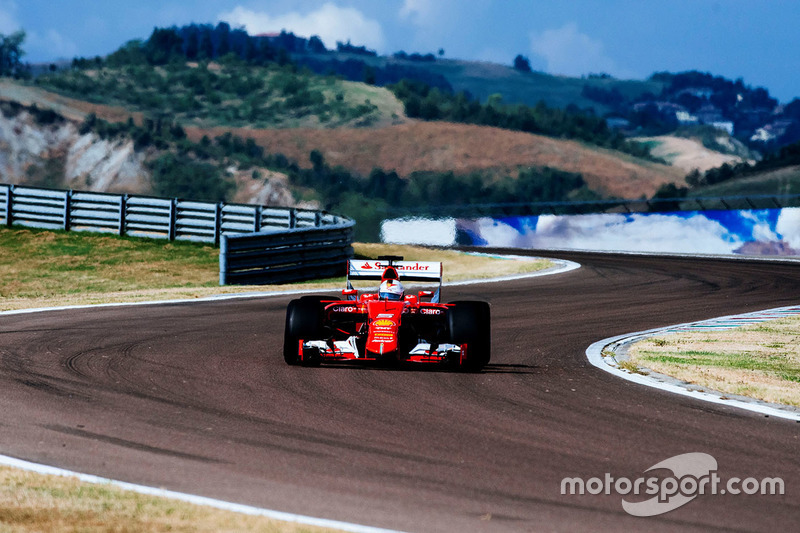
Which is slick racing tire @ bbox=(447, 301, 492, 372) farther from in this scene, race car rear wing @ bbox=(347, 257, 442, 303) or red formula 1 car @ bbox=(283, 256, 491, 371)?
race car rear wing @ bbox=(347, 257, 442, 303)

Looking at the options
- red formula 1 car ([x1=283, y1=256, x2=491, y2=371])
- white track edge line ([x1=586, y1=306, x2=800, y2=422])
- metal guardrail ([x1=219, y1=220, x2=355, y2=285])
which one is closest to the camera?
white track edge line ([x1=586, y1=306, x2=800, y2=422])

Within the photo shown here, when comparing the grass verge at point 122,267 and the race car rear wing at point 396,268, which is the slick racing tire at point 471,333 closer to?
the race car rear wing at point 396,268

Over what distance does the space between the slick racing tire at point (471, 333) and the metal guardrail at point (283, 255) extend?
11.9 m

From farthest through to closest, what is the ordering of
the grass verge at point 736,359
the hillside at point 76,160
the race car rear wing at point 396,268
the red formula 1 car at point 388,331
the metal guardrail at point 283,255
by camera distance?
1. the hillside at point 76,160
2. the metal guardrail at point 283,255
3. the race car rear wing at point 396,268
4. the red formula 1 car at point 388,331
5. the grass verge at point 736,359

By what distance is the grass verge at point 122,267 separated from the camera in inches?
861

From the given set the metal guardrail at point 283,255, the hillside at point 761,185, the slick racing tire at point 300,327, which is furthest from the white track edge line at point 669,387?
the hillside at point 761,185

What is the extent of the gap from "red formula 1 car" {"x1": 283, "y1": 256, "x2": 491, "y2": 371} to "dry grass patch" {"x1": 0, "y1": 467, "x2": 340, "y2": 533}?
16.4ft

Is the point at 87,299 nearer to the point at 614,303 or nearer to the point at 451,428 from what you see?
the point at 614,303

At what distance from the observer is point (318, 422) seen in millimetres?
8188

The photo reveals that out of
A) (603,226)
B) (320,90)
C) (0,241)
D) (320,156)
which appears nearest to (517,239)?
(603,226)

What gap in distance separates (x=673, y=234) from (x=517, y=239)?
663 centimetres

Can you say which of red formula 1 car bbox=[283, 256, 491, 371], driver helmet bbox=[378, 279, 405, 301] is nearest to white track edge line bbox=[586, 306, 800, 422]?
red formula 1 car bbox=[283, 256, 491, 371]

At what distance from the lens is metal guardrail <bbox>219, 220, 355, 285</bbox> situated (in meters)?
23.1

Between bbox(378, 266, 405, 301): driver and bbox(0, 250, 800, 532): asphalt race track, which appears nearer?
bbox(0, 250, 800, 532): asphalt race track
